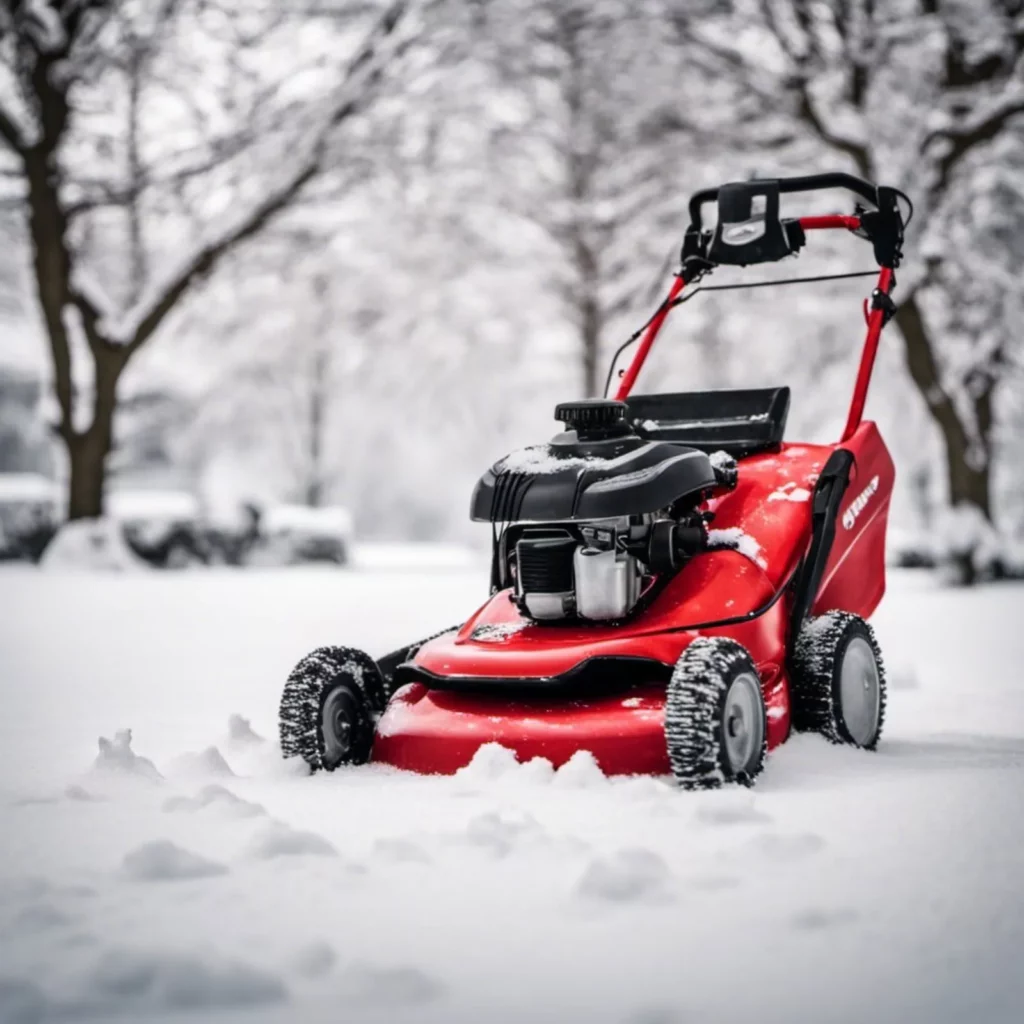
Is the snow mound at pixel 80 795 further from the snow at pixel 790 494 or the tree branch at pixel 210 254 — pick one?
the tree branch at pixel 210 254

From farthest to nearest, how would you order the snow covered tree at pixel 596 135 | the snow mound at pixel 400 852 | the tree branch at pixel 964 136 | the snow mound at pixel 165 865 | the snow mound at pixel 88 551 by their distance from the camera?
1. the snow covered tree at pixel 596 135
2. the snow mound at pixel 88 551
3. the tree branch at pixel 964 136
4. the snow mound at pixel 400 852
5. the snow mound at pixel 165 865

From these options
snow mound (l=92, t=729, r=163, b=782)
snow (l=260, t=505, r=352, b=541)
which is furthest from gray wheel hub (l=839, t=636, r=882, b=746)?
snow (l=260, t=505, r=352, b=541)

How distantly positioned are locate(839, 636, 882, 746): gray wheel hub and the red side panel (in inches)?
8.3

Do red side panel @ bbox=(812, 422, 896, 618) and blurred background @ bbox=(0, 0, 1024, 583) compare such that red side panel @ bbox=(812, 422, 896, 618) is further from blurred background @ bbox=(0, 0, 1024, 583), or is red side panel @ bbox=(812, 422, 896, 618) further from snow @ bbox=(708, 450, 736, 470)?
blurred background @ bbox=(0, 0, 1024, 583)

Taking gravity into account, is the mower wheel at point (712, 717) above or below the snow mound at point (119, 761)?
above

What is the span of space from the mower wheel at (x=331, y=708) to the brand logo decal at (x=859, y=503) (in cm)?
137

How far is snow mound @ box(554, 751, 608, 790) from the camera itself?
2848 mm

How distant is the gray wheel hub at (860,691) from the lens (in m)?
3.51

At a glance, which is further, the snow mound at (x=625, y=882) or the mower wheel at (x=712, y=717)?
the mower wheel at (x=712, y=717)

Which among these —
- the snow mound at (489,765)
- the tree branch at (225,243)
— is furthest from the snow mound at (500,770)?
the tree branch at (225,243)

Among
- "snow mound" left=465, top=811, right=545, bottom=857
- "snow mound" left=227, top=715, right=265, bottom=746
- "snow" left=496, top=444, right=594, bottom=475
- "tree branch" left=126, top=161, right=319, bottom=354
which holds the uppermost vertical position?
"tree branch" left=126, top=161, right=319, bottom=354

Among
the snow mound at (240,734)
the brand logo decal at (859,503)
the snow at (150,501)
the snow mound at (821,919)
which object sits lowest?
the snow at (150,501)

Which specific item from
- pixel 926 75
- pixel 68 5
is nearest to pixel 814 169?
pixel 926 75

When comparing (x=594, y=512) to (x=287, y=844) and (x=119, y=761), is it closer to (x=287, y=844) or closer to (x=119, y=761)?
(x=287, y=844)
